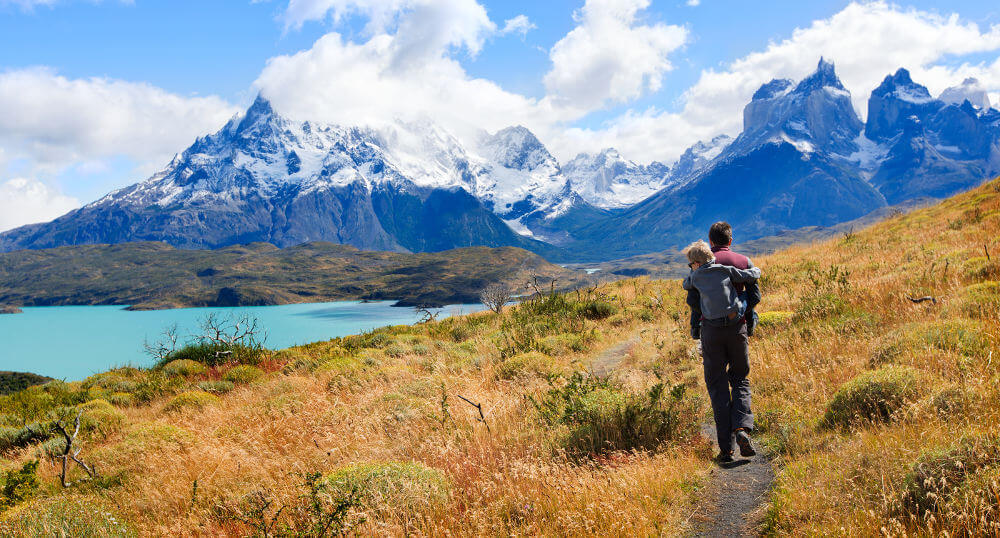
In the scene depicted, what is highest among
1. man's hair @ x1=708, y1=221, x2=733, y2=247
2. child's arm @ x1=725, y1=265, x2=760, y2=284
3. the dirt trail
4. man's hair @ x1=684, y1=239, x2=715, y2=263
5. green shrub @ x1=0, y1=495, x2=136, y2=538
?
man's hair @ x1=708, y1=221, x2=733, y2=247

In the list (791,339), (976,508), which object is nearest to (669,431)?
(976,508)

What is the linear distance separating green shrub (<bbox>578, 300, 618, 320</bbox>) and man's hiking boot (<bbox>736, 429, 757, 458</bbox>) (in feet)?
36.9

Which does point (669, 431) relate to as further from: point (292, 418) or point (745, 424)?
point (292, 418)

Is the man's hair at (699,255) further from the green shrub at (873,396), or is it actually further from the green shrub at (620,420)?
the green shrub at (873,396)

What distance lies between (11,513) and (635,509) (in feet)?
21.2

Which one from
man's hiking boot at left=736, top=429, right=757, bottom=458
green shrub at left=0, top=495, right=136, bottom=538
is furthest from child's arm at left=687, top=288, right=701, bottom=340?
green shrub at left=0, top=495, right=136, bottom=538

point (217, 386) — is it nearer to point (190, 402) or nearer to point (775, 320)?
point (190, 402)

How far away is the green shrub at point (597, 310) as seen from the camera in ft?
55.2

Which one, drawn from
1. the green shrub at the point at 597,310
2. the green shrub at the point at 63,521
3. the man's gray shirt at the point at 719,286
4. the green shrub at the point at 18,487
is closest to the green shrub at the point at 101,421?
the green shrub at the point at 18,487

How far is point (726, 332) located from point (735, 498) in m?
1.85

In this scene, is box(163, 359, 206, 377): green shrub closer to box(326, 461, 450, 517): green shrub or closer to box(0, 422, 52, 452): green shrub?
box(0, 422, 52, 452): green shrub

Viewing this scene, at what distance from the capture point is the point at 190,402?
11164 mm

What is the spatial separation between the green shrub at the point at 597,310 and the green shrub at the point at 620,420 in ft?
34.6

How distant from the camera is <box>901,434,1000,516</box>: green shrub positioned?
3.22 m
